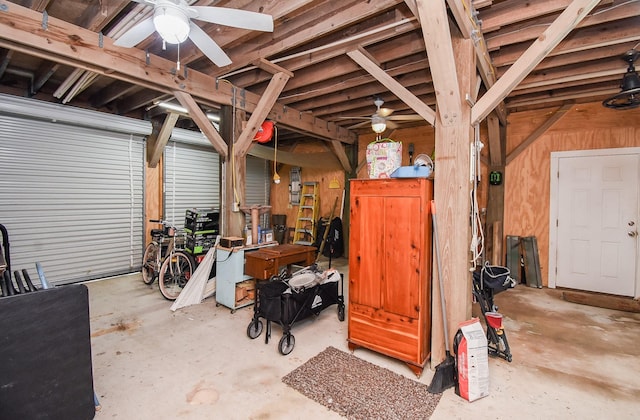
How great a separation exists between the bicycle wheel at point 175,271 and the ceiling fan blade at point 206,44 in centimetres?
272

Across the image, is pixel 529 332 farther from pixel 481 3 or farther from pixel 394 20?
pixel 394 20

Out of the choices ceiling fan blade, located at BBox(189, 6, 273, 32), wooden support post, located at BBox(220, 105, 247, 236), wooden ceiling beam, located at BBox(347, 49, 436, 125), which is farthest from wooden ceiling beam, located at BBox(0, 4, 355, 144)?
wooden ceiling beam, located at BBox(347, 49, 436, 125)

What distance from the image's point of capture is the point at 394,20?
245 cm

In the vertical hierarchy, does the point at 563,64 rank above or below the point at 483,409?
above

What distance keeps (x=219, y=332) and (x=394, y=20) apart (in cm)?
322

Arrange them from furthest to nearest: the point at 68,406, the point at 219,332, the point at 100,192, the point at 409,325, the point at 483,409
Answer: the point at 100,192, the point at 219,332, the point at 409,325, the point at 483,409, the point at 68,406

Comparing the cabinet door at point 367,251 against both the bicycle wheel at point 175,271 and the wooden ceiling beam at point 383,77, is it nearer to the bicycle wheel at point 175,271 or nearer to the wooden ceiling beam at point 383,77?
the wooden ceiling beam at point 383,77

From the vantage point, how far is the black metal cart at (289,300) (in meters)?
2.66

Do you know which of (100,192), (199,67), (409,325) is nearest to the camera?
(409,325)

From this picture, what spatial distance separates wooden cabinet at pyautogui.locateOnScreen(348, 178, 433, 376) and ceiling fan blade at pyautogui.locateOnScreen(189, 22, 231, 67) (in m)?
1.43

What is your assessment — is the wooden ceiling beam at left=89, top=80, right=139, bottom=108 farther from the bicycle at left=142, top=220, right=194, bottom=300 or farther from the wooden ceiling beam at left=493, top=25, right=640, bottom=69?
the wooden ceiling beam at left=493, top=25, right=640, bottom=69

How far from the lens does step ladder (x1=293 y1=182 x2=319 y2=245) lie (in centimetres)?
676

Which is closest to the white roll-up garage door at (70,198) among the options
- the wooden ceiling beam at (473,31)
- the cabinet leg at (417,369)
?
the cabinet leg at (417,369)

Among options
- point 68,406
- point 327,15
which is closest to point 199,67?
point 327,15
